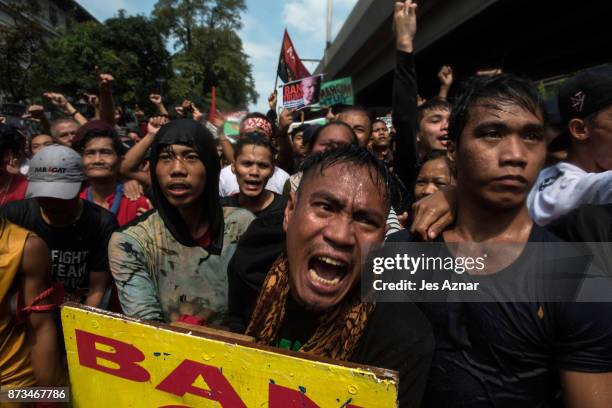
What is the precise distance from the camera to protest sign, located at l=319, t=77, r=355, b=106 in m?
9.01

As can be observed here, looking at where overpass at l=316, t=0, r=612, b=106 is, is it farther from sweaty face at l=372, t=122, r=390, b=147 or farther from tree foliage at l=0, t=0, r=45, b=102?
tree foliage at l=0, t=0, r=45, b=102

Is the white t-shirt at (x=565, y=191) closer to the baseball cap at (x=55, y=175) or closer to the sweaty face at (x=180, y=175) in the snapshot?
the sweaty face at (x=180, y=175)

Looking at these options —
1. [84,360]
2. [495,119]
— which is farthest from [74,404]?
[495,119]

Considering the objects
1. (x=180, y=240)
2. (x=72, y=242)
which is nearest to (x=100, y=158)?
(x=72, y=242)

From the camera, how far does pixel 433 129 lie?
3.45 meters

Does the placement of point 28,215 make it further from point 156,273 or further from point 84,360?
point 84,360

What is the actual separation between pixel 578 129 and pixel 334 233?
44.2 inches

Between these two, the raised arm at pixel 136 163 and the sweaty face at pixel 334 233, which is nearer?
the sweaty face at pixel 334 233

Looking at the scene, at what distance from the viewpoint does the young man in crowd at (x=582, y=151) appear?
1.61 meters

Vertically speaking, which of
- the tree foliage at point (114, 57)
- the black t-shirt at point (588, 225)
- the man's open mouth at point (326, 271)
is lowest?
the man's open mouth at point (326, 271)

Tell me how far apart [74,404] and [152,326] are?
1.42 feet

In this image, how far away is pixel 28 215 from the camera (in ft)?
8.09

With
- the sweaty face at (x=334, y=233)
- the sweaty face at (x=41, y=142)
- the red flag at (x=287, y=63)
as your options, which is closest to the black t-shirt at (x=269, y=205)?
the sweaty face at (x=334, y=233)

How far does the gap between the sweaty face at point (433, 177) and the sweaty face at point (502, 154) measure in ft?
4.28
